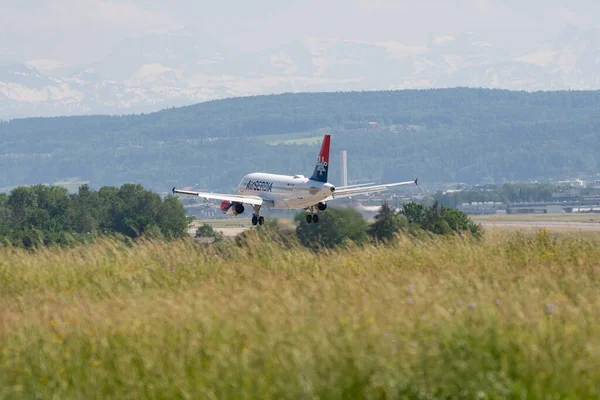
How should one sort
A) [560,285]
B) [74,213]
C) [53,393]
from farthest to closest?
[74,213], [560,285], [53,393]

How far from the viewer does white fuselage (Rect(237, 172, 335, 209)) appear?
69625 millimetres

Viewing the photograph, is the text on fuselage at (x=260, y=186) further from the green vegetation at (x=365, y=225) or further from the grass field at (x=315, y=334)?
the grass field at (x=315, y=334)

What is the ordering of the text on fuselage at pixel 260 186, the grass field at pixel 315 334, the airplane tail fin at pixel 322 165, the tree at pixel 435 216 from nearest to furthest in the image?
the grass field at pixel 315 334 < the airplane tail fin at pixel 322 165 < the text on fuselage at pixel 260 186 < the tree at pixel 435 216

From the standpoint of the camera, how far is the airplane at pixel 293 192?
6962 centimetres

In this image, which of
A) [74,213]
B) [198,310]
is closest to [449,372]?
[198,310]

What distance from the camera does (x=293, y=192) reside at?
7100 centimetres

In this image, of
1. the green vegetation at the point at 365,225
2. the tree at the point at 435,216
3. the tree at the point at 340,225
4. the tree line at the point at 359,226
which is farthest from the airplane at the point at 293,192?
the tree at the point at 435,216

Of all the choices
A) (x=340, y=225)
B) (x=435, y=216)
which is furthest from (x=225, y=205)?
(x=435, y=216)

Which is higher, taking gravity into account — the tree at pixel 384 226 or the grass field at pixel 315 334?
the grass field at pixel 315 334

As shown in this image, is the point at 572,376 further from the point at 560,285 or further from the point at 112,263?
the point at 112,263

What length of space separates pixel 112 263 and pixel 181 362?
40.8ft

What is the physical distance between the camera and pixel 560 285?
23688 mm

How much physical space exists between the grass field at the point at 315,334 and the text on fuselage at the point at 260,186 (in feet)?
153

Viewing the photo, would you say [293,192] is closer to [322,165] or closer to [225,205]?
[322,165]
